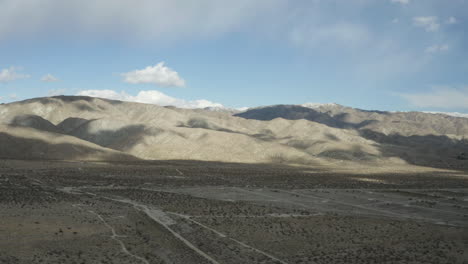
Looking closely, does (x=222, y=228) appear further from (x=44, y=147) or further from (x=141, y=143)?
(x=141, y=143)

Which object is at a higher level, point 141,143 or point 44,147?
Answer: point 141,143

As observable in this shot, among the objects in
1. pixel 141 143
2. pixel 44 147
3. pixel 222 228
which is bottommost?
pixel 222 228

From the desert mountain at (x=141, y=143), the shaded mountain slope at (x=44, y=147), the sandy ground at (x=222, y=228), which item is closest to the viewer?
the sandy ground at (x=222, y=228)

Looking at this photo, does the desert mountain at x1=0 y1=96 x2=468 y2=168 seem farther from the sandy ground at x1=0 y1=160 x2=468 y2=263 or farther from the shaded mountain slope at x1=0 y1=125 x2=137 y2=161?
the sandy ground at x1=0 y1=160 x2=468 y2=263

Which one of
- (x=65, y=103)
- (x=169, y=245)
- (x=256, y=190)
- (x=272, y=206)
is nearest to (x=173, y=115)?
(x=65, y=103)

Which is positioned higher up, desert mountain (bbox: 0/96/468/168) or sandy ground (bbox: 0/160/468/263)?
desert mountain (bbox: 0/96/468/168)

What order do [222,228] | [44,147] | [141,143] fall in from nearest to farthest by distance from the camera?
[222,228], [44,147], [141,143]

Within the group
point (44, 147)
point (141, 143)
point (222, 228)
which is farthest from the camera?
point (141, 143)

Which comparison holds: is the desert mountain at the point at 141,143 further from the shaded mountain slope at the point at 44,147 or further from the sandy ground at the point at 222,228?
the sandy ground at the point at 222,228

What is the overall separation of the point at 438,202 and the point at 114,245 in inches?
1102

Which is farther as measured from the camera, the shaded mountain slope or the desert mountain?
the desert mountain

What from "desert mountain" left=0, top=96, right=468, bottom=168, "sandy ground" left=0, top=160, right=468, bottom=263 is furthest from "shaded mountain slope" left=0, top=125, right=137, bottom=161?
"sandy ground" left=0, top=160, right=468, bottom=263

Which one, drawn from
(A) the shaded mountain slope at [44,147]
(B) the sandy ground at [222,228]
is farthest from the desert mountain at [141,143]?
(B) the sandy ground at [222,228]

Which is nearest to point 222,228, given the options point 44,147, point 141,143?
point 44,147
